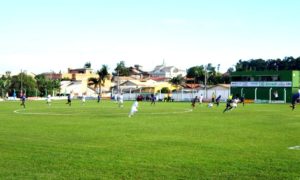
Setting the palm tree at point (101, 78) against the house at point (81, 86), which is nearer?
the house at point (81, 86)

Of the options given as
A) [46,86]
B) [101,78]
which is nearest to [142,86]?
[101,78]

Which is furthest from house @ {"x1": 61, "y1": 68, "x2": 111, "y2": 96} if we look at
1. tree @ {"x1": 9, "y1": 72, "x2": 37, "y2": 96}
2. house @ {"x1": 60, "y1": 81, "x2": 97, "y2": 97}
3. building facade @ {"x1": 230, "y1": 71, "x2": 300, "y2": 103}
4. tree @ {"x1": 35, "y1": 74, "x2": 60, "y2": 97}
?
building facade @ {"x1": 230, "y1": 71, "x2": 300, "y2": 103}

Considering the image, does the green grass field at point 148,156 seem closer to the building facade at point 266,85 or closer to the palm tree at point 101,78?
the building facade at point 266,85

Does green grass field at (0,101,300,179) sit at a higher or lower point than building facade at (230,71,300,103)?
lower

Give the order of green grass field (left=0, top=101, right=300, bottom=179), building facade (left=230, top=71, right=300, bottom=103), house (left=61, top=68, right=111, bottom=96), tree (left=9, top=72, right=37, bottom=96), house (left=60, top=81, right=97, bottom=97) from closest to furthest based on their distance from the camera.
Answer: green grass field (left=0, top=101, right=300, bottom=179), building facade (left=230, top=71, right=300, bottom=103), tree (left=9, top=72, right=37, bottom=96), house (left=60, top=81, right=97, bottom=97), house (left=61, top=68, right=111, bottom=96)

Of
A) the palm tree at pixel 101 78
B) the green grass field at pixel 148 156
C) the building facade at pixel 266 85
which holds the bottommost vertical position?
the green grass field at pixel 148 156

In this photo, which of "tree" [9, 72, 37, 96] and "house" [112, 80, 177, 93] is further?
"house" [112, 80, 177, 93]

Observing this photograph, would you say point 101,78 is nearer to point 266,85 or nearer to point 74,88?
point 74,88

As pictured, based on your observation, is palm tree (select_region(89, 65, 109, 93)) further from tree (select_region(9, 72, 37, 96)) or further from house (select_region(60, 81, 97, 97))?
tree (select_region(9, 72, 37, 96))

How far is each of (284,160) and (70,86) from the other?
155135 mm

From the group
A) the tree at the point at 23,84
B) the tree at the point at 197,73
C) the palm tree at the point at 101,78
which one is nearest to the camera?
the tree at the point at 23,84

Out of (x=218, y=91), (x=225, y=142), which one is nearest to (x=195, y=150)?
(x=225, y=142)

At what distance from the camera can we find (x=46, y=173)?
1190 centimetres

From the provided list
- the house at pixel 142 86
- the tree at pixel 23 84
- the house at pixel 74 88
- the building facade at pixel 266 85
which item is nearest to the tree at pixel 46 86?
the tree at pixel 23 84
